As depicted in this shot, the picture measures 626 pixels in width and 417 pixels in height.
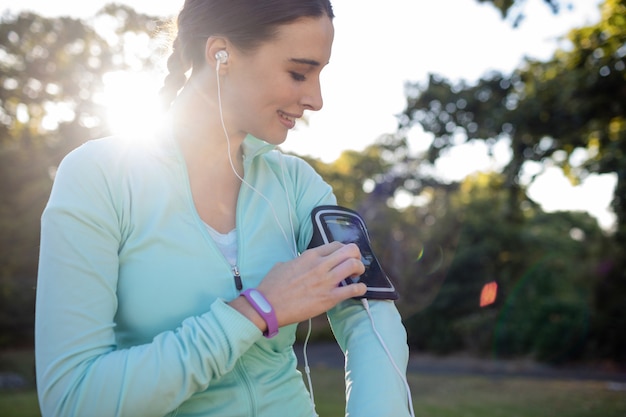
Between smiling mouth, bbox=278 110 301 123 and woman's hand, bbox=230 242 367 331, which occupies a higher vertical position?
smiling mouth, bbox=278 110 301 123

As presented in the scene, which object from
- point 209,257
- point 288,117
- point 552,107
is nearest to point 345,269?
point 209,257

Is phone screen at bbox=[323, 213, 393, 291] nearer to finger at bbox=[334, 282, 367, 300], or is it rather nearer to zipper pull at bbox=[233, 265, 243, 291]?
finger at bbox=[334, 282, 367, 300]

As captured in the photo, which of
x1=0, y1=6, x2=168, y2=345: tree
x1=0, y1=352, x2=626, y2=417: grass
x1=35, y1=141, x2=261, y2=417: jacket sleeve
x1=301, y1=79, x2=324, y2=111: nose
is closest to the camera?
x1=35, y1=141, x2=261, y2=417: jacket sleeve

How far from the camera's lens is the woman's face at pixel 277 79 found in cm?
156

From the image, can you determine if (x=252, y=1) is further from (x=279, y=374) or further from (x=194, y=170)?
(x=279, y=374)

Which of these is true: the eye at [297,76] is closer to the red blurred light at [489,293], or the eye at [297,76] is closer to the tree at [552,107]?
the tree at [552,107]

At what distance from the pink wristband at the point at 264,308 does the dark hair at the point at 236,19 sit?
58 cm

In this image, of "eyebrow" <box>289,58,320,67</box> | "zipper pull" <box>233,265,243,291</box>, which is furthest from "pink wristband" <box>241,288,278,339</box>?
"eyebrow" <box>289,58,320,67</box>

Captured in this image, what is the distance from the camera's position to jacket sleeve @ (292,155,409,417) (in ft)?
4.64

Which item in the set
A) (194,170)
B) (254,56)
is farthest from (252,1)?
(194,170)

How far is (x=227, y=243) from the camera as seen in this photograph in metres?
1.59

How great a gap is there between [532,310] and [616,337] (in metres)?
1.89

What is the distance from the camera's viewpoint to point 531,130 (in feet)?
32.3

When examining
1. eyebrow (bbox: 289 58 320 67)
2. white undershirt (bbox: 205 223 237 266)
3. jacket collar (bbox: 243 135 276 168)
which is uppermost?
eyebrow (bbox: 289 58 320 67)
